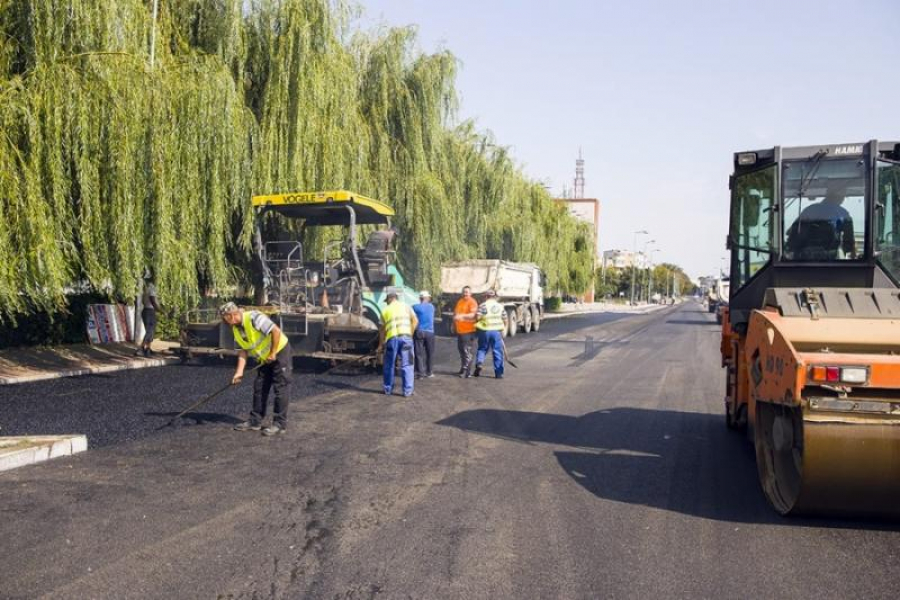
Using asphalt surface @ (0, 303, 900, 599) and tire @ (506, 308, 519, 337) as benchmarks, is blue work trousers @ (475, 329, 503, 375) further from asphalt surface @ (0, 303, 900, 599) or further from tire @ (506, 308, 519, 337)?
tire @ (506, 308, 519, 337)

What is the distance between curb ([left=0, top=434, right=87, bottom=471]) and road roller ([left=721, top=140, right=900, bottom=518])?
235 inches

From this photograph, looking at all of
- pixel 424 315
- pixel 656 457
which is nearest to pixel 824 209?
pixel 656 457

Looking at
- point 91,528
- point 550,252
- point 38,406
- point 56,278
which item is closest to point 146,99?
point 56,278

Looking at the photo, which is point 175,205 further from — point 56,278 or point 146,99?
point 56,278

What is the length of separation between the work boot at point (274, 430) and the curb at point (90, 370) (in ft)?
18.7

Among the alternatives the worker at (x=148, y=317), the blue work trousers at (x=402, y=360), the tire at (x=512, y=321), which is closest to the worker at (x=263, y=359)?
the blue work trousers at (x=402, y=360)

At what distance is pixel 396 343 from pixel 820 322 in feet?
21.5

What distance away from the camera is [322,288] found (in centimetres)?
1361

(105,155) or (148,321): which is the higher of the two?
(105,155)

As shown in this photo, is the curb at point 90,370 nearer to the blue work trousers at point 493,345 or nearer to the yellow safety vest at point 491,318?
the blue work trousers at point 493,345

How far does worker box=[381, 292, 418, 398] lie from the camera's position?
35.1 feet

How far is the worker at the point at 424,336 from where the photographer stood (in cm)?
1285

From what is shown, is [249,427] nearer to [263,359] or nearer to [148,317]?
[263,359]

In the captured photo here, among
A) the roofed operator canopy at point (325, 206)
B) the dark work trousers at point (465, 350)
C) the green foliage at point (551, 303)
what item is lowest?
the green foliage at point (551, 303)
